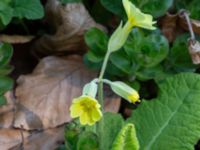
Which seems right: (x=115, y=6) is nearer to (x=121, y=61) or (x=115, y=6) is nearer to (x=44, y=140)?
(x=121, y=61)

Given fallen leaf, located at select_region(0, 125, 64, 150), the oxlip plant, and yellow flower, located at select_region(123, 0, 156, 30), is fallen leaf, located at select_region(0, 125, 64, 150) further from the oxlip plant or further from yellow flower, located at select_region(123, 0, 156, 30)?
yellow flower, located at select_region(123, 0, 156, 30)

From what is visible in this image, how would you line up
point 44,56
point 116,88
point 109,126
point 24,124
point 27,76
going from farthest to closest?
point 44,56, point 27,76, point 24,124, point 109,126, point 116,88

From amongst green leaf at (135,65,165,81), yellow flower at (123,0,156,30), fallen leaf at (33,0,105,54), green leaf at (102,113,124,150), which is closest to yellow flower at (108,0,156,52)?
yellow flower at (123,0,156,30)

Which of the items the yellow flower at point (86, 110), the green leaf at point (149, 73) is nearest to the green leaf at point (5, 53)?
the green leaf at point (149, 73)

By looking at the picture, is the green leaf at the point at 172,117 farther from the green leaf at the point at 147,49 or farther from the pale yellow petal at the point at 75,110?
the pale yellow petal at the point at 75,110

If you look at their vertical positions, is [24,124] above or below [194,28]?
below

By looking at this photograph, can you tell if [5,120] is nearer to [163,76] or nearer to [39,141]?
[39,141]

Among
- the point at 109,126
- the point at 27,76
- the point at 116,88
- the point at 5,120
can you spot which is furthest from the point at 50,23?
the point at 116,88

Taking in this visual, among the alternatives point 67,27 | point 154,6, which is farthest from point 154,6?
point 67,27
